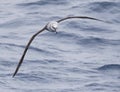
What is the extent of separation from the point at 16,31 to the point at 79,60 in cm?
281

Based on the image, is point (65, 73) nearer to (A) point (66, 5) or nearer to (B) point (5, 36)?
(B) point (5, 36)

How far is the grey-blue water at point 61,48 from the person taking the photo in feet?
45.5

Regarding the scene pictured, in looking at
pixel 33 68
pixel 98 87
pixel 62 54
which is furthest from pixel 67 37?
pixel 98 87

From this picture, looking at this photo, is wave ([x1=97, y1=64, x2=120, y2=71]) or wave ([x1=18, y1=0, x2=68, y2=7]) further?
wave ([x1=18, y1=0, x2=68, y2=7])

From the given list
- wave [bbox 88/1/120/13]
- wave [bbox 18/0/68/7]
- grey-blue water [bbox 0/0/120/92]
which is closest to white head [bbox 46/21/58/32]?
grey-blue water [bbox 0/0/120/92]

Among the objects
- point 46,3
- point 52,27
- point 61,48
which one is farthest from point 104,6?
point 52,27

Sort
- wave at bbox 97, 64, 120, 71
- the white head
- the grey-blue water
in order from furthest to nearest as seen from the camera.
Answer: wave at bbox 97, 64, 120, 71, the grey-blue water, the white head

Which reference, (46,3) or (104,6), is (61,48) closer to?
(104,6)

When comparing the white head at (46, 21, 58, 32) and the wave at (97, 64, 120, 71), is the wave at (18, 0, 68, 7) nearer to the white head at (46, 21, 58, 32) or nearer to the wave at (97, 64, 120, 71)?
the wave at (97, 64, 120, 71)

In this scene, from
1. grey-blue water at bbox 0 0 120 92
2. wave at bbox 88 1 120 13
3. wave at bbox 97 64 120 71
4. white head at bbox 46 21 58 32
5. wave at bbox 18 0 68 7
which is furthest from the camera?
wave at bbox 18 0 68 7

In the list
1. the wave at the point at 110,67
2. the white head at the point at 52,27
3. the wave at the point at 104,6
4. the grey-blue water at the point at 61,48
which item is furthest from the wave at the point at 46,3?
the white head at the point at 52,27

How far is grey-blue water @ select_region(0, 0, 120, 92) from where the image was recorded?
13.9m

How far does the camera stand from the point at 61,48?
15820 millimetres

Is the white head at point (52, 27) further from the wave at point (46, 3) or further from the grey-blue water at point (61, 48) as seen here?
the wave at point (46, 3)
